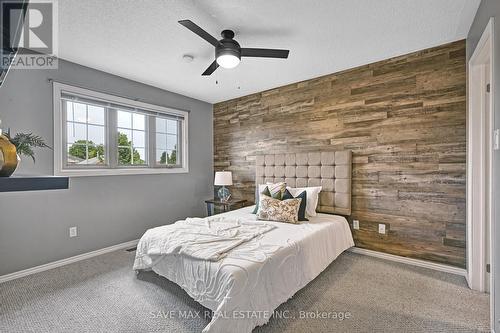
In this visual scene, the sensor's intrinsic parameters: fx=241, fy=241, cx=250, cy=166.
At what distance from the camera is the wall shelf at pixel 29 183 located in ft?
2.57

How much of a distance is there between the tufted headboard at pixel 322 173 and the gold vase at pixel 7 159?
314 cm

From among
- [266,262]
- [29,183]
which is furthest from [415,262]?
[29,183]

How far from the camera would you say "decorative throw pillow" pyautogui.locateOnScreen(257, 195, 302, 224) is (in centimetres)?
290

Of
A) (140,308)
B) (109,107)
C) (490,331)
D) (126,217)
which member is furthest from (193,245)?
(109,107)

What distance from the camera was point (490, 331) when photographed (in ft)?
5.70

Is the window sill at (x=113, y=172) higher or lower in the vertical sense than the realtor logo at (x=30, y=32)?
lower

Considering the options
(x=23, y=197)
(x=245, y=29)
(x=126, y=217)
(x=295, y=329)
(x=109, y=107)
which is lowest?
(x=295, y=329)

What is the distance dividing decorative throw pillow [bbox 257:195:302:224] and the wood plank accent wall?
908mm

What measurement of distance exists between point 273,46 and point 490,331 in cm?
306

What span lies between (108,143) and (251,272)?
9.58ft

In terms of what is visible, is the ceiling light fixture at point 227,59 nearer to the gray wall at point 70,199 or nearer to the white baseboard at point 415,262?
the gray wall at point 70,199

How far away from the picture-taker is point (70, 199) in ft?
9.95

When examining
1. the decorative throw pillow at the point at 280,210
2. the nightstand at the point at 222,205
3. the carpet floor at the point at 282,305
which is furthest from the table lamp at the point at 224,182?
the carpet floor at the point at 282,305

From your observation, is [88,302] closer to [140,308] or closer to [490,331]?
[140,308]
